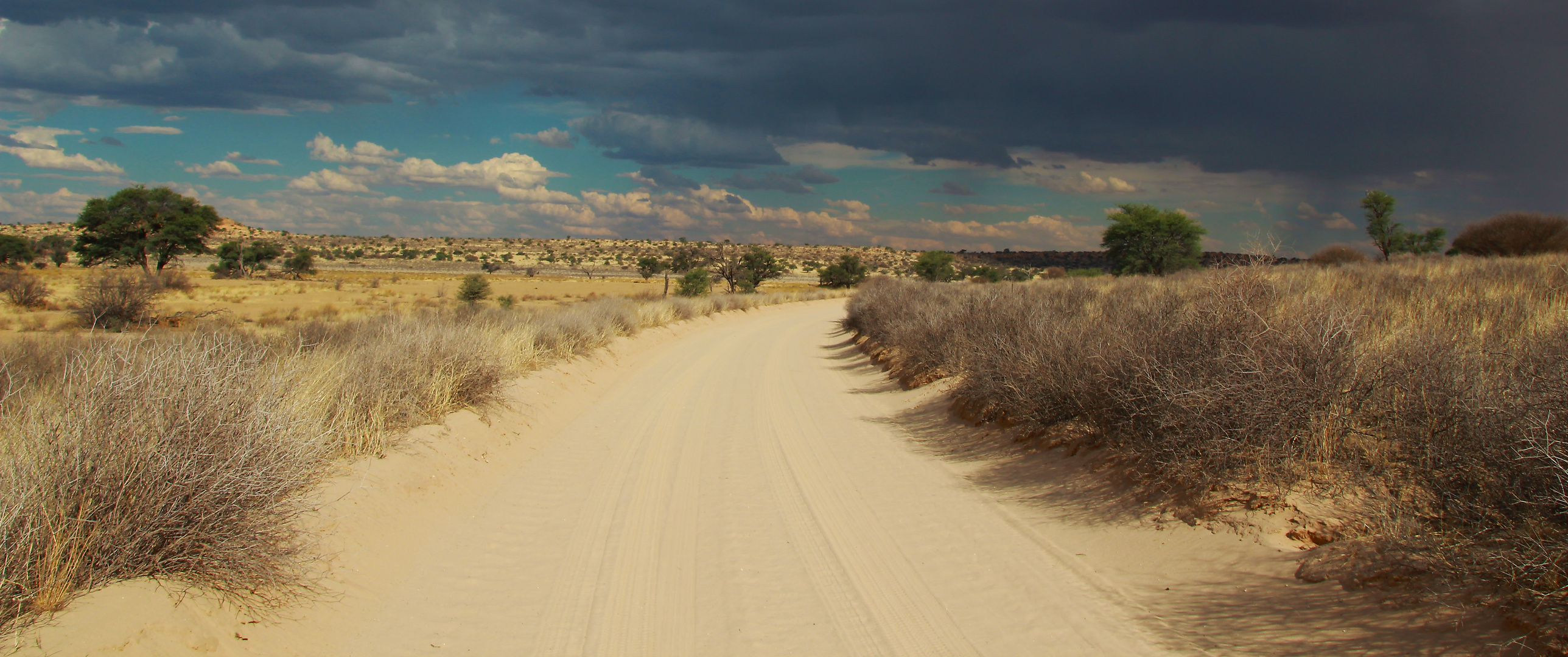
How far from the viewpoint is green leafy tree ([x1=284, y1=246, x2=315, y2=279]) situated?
6159 centimetres

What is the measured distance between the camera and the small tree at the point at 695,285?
48156mm

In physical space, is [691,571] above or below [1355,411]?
below

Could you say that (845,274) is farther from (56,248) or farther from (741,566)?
(56,248)

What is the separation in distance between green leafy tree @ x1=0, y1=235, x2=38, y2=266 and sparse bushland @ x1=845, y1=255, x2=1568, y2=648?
7504 cm

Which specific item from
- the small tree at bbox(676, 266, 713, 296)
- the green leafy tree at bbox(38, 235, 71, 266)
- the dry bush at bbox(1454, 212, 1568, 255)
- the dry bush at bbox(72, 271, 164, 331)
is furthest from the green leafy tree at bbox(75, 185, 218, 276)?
the dry bush at bbox(1454, 212, 1568, 255)

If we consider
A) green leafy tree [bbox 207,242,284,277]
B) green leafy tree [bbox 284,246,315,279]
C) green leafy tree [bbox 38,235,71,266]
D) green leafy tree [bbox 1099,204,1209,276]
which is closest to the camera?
green leafy tree [bbox 1099,204,1209,276]

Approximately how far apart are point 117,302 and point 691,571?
963 inches

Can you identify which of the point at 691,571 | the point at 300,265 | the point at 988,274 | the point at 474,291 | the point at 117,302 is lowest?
the point at 691,571

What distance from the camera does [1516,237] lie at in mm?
26844

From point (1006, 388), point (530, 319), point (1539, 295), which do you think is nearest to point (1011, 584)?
point (1006, 388)

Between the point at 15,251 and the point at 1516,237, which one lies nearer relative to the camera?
the point at 1516,237

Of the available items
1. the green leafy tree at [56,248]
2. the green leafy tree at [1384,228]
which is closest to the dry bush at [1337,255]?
the green leafy tree at [1384,228]

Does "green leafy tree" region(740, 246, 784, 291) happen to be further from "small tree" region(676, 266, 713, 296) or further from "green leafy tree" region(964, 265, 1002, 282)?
"green leafy tree" region(964, 265, 1002, 282)

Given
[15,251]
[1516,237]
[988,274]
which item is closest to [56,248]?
[15,251]
